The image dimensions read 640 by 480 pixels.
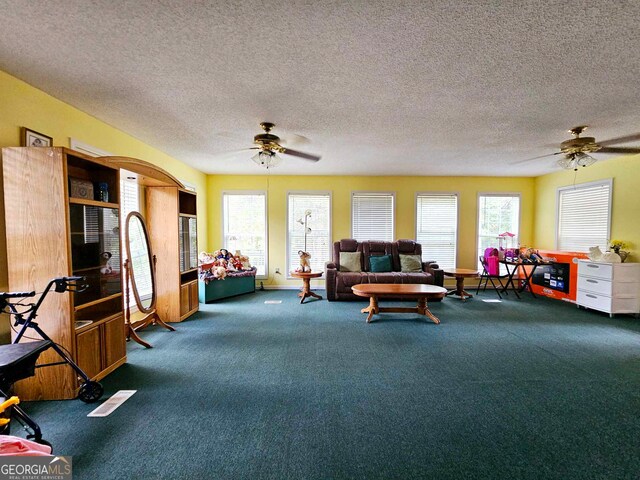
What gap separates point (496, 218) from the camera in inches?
257

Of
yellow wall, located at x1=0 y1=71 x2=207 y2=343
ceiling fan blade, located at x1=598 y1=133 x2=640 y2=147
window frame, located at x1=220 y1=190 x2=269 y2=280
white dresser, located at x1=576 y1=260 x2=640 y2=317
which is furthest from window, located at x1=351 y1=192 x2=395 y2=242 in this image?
yellow wall, located at x1=0 y1=71 x2=207 y2=343

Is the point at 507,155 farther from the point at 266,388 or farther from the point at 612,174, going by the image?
the point at 266,388

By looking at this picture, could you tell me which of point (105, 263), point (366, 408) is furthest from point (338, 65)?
point (105, 263)

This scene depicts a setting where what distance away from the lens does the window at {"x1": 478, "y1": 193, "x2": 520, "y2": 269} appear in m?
6.50

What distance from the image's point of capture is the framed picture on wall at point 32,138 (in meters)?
2.41

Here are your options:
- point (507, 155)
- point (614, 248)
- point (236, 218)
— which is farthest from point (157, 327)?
point (614, 248)

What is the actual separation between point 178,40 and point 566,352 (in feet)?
15.2

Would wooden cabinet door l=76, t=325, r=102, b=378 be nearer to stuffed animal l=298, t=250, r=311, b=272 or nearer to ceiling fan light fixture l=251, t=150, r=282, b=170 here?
ceiling fan light fixture l=251, t=150, r=282, b=170

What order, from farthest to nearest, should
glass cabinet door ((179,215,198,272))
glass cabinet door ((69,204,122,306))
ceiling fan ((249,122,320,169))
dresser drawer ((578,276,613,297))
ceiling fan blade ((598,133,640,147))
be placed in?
dresser drawer ((578,276,613,297))
glass cabinet door ((179,215,198,272))
ceiling fan blade ((598,133,640,147))
ceiling fan ((249,122,320,169))
glass cabinet door ((69,204,122,306))

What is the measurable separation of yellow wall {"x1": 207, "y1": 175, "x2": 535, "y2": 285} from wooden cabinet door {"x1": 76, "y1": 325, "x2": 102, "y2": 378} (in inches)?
157

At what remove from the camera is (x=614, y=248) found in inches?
180

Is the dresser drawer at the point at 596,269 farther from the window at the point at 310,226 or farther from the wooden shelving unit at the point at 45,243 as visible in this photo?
the wooden shelving unit at the point at 45,243

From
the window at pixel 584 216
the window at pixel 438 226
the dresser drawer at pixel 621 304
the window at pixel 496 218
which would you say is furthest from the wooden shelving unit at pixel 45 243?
the window at pixel 584 216

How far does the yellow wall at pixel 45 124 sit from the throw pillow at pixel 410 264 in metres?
4.95
